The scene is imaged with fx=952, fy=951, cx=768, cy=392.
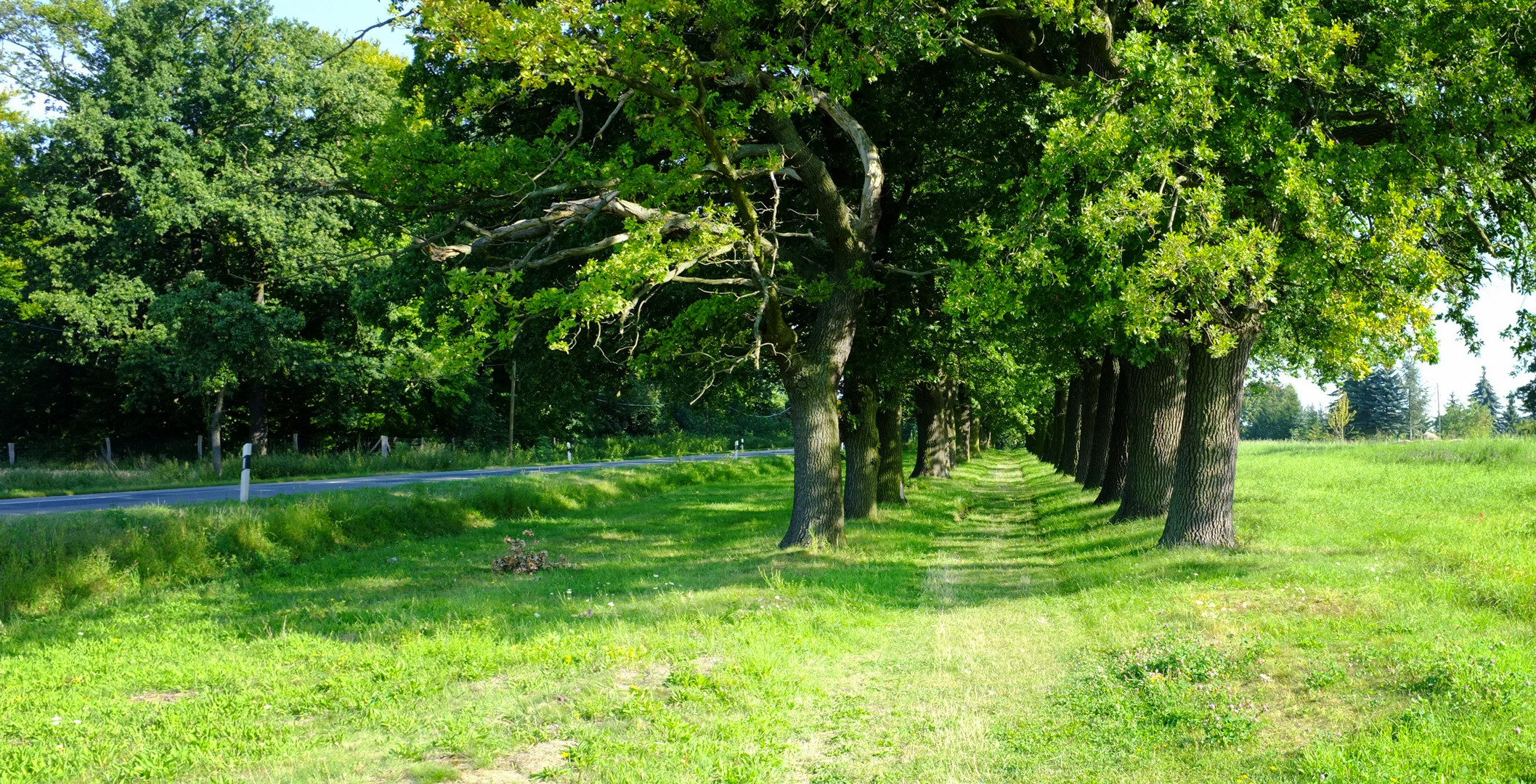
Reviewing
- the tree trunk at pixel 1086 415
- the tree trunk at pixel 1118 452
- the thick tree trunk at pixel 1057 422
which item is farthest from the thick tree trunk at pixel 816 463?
the thick tree trunk at pixel 1057 422

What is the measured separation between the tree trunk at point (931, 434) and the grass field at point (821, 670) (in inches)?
664

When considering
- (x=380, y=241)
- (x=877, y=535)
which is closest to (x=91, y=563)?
(x=380, y=241)

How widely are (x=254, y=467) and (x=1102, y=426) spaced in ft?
84.8

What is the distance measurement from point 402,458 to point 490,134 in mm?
22362

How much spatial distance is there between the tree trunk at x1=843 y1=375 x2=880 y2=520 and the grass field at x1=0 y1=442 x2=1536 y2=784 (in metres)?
4.85

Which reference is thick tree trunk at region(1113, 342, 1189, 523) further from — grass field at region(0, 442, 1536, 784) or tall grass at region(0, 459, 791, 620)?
tall grass at region(0, 459, 791, 620)

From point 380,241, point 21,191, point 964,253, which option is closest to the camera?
point 380,241

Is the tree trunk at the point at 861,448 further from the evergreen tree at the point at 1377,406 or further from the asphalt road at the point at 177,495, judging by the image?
the evergreen tree at the point at 1377,406

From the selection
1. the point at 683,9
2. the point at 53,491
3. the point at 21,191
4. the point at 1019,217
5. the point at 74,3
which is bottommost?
the point at 53,491

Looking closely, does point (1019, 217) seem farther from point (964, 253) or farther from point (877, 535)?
point (877, 535)

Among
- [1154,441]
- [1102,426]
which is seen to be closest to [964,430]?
[1102,426]

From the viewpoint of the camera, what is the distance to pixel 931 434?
31812 mm

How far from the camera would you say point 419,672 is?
7.35 metres

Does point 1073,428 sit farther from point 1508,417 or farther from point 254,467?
point 1508,417
